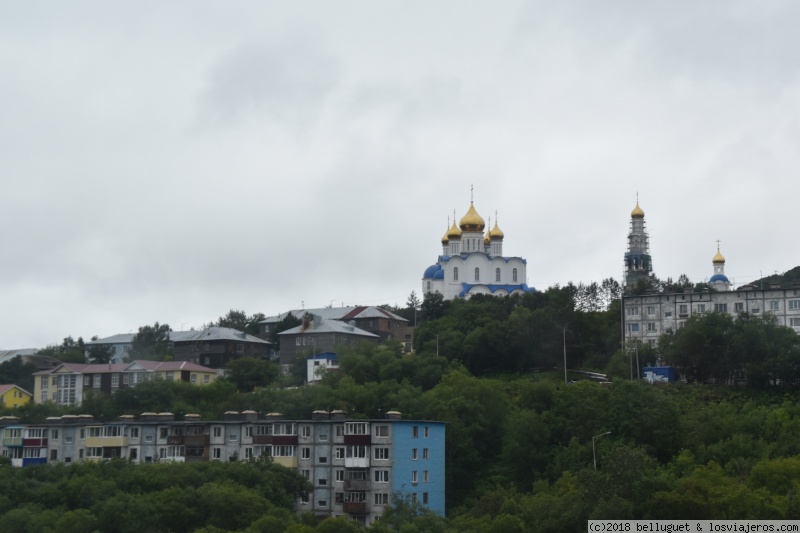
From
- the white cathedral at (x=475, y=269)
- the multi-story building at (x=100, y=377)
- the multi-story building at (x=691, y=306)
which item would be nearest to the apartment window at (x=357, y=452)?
the multi-story building at (x=691, y=306)

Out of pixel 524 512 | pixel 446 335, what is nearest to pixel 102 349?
pixel 446 335

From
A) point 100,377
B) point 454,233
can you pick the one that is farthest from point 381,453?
point 454,233

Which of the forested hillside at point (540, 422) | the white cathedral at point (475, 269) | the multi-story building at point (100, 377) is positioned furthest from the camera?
the white cathedral at point (475, 269)

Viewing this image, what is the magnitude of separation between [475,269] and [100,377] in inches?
1373

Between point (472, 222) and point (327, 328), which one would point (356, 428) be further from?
point (472, 222)

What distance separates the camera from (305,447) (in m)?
63.2

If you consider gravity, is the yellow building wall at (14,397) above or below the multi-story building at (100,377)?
below

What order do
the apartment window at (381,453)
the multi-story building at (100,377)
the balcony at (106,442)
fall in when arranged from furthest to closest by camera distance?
the multi-story building at (100,377)
the balcony at (106,442)
the apartment window at (381,453)

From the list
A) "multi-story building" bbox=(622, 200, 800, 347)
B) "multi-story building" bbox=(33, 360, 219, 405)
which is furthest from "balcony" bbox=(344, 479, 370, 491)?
"multi-story building" bbox=(33, 360, 219, 405)

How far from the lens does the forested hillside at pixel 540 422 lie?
47188 millimetres

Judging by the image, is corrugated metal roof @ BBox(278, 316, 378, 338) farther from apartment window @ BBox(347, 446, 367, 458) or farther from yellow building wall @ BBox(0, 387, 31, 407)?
apartment window @ BBox(347, 446, 367, 458)

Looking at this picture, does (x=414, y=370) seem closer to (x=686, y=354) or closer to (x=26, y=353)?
(x=686, y=354)

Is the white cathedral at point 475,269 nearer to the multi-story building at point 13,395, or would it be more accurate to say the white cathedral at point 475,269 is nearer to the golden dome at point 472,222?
the golden dome at point 472,222

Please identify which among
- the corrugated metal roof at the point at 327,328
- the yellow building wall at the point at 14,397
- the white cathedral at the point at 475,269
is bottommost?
the yellow building wall at the point at 14,397
